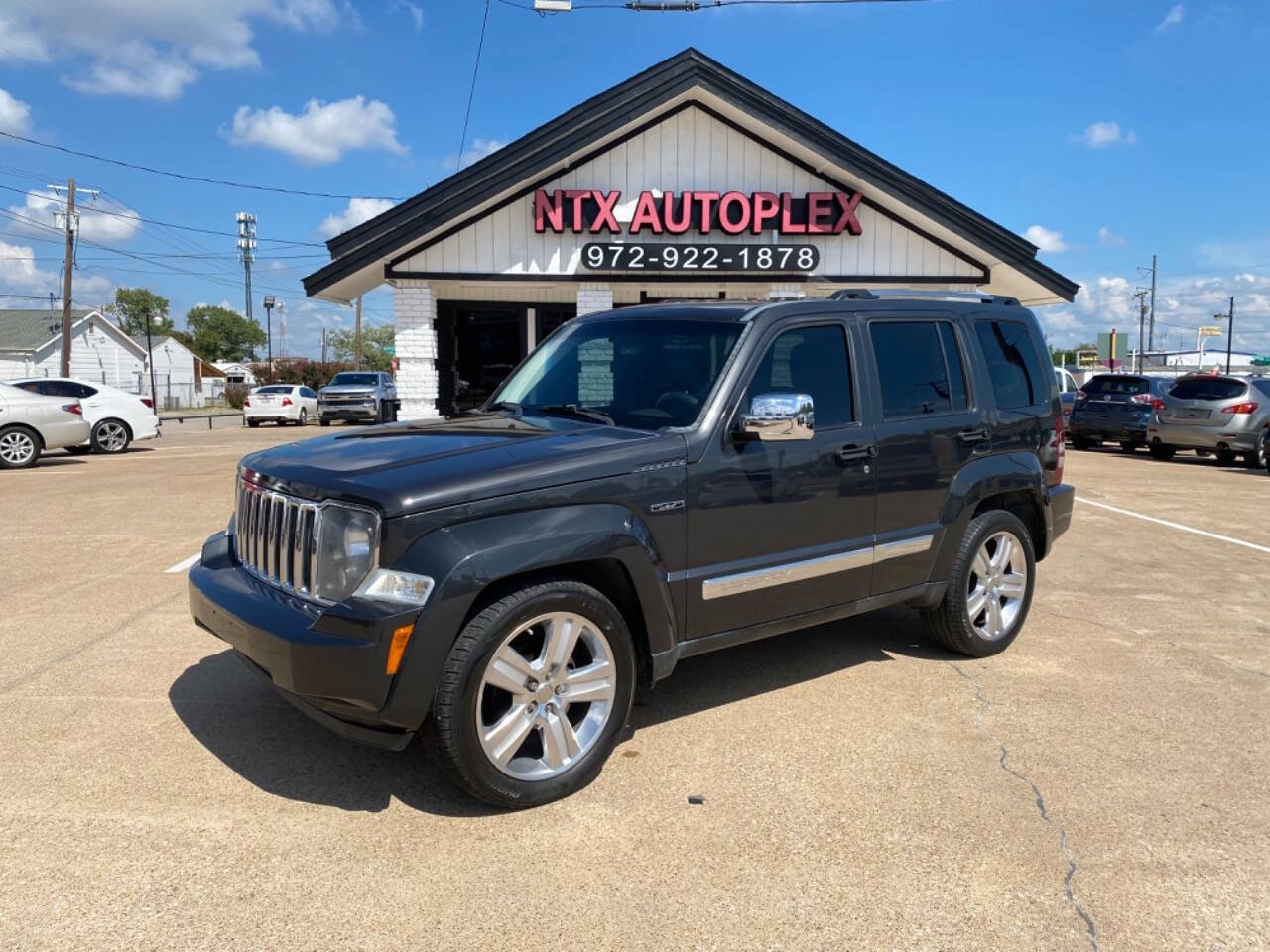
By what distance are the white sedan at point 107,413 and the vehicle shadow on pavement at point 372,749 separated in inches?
549

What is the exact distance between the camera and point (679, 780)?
141 inches

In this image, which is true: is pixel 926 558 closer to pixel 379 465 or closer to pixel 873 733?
pixel 873 733

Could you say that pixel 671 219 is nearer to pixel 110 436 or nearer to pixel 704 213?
pixel 704 213

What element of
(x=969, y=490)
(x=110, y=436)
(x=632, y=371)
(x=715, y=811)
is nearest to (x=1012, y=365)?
(x=969, y=490)

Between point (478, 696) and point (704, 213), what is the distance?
46.4 ft

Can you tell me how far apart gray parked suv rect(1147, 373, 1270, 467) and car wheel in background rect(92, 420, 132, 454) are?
774 inches

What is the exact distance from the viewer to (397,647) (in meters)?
3.03

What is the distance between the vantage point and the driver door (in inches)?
150

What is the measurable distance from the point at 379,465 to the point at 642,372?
4.62 ft

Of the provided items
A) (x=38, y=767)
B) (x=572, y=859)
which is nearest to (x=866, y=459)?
(x=572, y=859)

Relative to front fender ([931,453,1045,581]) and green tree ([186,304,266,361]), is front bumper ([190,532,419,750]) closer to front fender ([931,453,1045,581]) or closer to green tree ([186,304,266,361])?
front fender ([931,453,1045,581])

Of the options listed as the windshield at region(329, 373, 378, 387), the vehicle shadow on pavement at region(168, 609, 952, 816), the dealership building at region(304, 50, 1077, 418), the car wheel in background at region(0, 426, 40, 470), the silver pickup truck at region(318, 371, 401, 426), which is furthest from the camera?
the windshield at region(329, 373, 378, 387)

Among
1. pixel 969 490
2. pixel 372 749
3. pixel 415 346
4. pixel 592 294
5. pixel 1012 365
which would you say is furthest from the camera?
pixel 592 294

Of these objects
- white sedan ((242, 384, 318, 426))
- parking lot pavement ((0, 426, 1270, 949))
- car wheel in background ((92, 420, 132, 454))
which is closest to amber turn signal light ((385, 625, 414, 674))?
parking lot pavement ((0, 426, 1270, 949))
